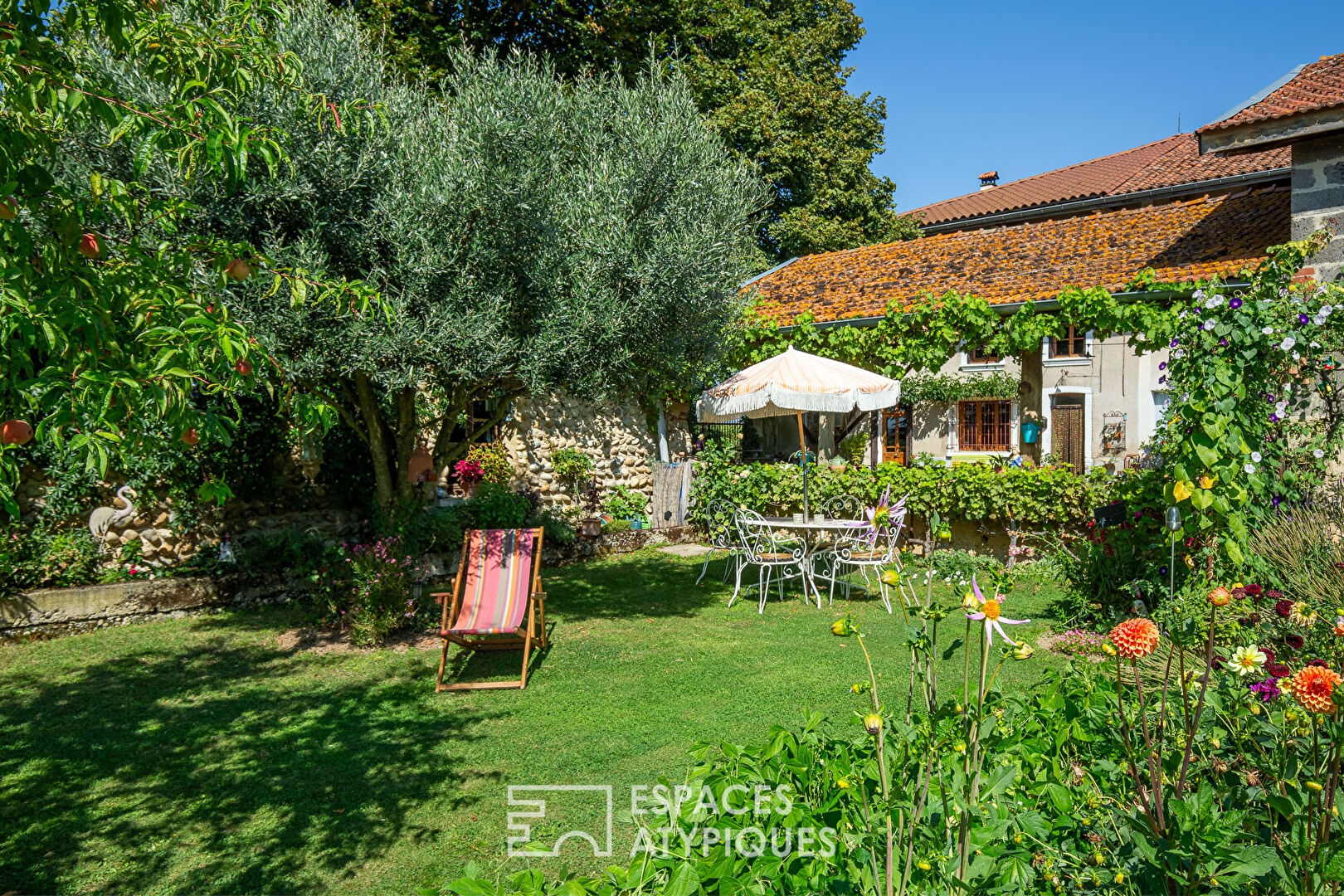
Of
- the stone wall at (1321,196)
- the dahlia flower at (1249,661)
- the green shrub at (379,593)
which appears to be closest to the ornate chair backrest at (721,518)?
the green shrub at (379,593)

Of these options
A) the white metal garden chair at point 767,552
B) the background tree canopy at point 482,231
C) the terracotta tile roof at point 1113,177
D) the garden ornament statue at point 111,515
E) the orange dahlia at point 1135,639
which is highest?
the terracotta tile roof at point 1113,177

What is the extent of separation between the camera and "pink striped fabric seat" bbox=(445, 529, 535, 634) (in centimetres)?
613

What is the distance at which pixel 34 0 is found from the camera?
268 cm

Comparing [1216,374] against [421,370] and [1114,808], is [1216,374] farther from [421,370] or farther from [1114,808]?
[421,370]

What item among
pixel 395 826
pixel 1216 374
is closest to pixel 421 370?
pixel 395 826

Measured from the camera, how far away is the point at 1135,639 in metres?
1.87

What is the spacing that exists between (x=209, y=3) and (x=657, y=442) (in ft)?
31.6

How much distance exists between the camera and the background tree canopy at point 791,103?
1998 centimetres

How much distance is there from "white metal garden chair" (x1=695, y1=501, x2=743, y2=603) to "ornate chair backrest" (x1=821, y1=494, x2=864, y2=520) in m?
1.25

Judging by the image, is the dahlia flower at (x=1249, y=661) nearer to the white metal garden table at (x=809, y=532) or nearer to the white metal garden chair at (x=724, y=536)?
the white metal garden table at (x=809, y=532)

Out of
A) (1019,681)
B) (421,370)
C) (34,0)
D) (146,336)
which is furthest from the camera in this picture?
(421,370)

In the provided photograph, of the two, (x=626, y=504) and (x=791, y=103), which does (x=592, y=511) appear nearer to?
(x=626, y=504)

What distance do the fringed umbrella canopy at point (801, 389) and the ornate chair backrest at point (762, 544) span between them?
1.12m

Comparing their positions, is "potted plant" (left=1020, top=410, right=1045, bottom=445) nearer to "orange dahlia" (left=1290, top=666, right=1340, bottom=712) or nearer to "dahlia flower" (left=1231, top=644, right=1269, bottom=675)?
"dahlia flower" (left=1231, top=644, right=1269, bottom=675)
